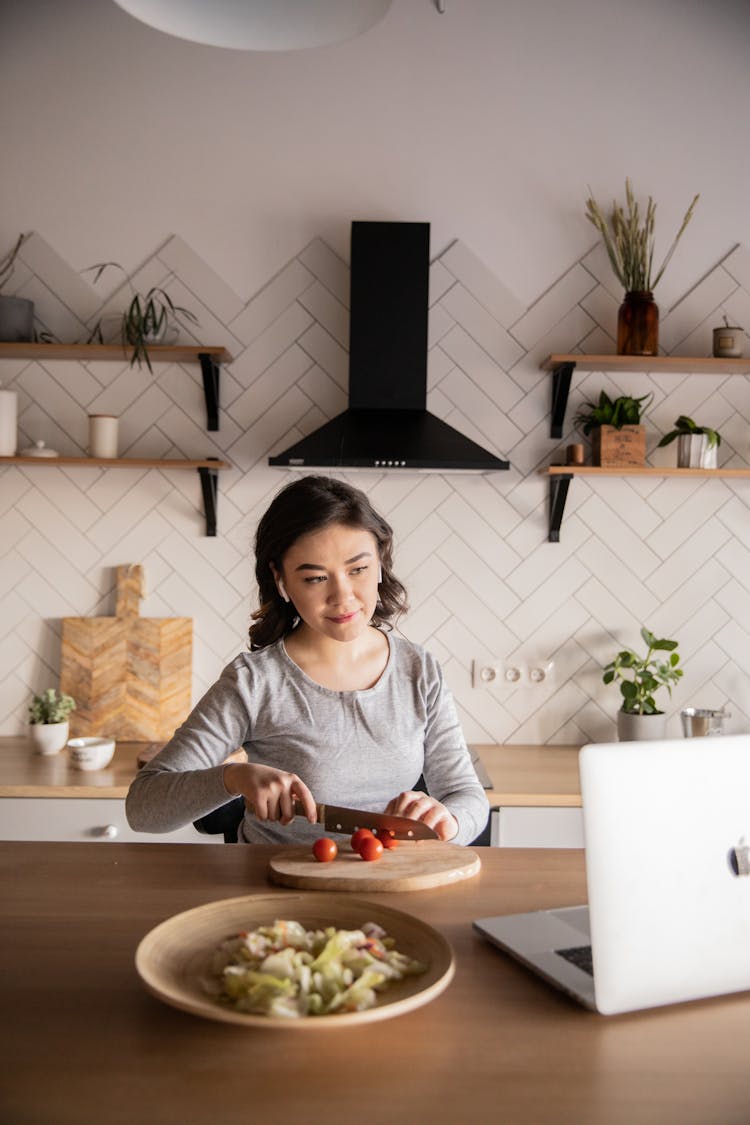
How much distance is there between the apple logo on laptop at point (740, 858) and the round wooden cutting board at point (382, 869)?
0.41m

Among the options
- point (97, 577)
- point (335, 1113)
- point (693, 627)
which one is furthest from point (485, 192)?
point (335, 1113)

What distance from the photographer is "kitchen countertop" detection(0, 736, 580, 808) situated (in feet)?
7.86

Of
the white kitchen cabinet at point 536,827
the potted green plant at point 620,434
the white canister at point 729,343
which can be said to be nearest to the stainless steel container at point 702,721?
the white kitchen cabinet at point 536,827

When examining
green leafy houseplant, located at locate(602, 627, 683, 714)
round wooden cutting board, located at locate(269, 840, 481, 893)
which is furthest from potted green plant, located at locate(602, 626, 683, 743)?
round wooden cutting board, located at locate(269, 840, 481, 893)

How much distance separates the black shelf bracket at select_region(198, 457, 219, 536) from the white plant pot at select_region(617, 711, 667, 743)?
138 centimetres

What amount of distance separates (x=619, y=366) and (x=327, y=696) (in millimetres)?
1675

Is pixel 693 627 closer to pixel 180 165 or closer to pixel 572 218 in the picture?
pixel 572 218

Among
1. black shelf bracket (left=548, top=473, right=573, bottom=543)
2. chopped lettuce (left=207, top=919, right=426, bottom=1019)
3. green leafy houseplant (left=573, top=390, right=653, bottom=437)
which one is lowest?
chopped lettuce (left=207, top=919, right=426, bottom=1019)

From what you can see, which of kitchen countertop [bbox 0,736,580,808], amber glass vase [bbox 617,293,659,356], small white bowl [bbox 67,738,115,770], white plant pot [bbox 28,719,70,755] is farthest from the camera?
amber glass vase [bbox 617,293,659,356]

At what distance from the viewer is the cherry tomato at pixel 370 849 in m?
1.26

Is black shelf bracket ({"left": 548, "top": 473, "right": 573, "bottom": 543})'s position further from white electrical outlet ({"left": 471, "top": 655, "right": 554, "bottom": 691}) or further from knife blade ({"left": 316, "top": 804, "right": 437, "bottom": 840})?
knife blade ({"left": 316, "top": 804, "right": 437, "bottom": 840})

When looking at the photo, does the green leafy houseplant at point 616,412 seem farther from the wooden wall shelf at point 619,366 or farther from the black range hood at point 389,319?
the black range hood at point 389,319

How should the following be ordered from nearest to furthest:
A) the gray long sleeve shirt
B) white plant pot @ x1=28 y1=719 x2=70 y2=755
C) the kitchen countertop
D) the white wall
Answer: the gray long sleeve shirt → the kitchen countertop → white plant pot @ x1=28 y1=719 x2=70 y2=755 → the white wall

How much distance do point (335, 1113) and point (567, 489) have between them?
7.67 ft
